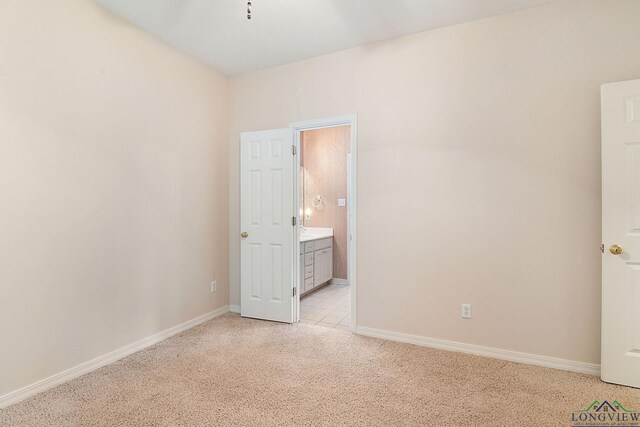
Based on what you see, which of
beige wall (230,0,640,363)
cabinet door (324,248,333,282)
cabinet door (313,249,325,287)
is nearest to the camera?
beige wall (230,0,640,363)

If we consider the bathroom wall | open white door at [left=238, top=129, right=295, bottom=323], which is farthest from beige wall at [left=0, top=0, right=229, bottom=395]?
the bathroom wall

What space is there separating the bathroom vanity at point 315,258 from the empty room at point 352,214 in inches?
37.2

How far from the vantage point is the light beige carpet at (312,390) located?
184 cm

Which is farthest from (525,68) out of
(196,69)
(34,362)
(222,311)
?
(34,362)

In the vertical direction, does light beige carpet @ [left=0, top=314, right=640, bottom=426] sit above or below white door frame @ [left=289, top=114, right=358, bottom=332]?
below

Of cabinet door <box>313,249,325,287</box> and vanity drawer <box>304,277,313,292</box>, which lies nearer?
vanity drawer <box>304,277,313,292</box>

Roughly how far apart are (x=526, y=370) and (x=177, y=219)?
3246 mm

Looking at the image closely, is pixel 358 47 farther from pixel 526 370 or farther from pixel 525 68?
pixel 526 370

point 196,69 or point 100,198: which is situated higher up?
point 196,69

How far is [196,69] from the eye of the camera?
3338mm

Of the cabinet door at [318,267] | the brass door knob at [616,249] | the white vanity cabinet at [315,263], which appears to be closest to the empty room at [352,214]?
the brass door knob at [616,249]

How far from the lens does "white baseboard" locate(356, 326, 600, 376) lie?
2.36m

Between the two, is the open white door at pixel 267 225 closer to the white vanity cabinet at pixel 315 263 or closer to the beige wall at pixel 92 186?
the beige wall at pixel 92 186

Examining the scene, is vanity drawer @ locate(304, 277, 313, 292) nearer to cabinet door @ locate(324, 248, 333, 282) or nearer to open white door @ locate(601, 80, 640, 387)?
cabinet door @ locate(324, 248, 333, 282)
